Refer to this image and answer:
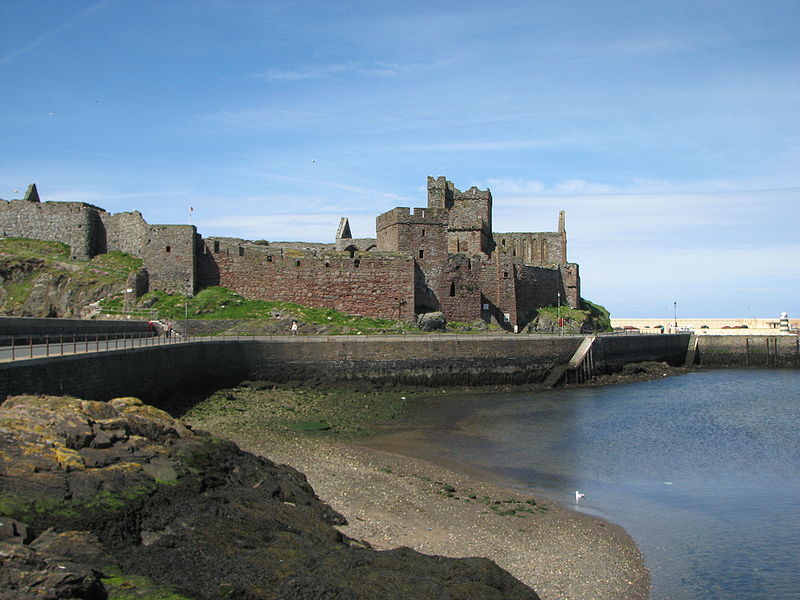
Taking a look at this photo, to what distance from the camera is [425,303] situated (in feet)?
160

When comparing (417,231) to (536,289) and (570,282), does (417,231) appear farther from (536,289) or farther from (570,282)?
(570,282)

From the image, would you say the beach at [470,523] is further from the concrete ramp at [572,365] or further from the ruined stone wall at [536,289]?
the ruined stone wall at [536,289]

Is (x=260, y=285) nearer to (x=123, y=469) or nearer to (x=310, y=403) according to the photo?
(x=310, y=403)

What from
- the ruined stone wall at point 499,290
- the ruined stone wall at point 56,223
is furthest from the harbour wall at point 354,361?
the ruined stone wall at point 56,223

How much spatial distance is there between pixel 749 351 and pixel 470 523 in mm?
54514

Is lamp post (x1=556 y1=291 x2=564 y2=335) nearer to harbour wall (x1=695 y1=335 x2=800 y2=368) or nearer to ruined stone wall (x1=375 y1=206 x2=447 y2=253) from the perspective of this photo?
ruined stone wall (x1=375 y1=206 x2=447 y2=253)

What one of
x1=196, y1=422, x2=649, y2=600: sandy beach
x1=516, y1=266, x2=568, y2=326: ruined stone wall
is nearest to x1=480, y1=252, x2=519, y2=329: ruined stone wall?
x1=516, y1=266, x2=568, y2=326: ruined stone wall

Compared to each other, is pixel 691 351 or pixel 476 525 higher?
pixel 691 351

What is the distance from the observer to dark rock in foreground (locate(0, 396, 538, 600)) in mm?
8734

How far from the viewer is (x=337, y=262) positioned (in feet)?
153

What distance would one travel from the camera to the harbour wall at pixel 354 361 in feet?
87.6

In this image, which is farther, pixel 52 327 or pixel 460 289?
pixel 460 289

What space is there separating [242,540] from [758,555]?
34.6 ft

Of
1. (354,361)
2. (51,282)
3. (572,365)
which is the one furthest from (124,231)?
(572,365)
